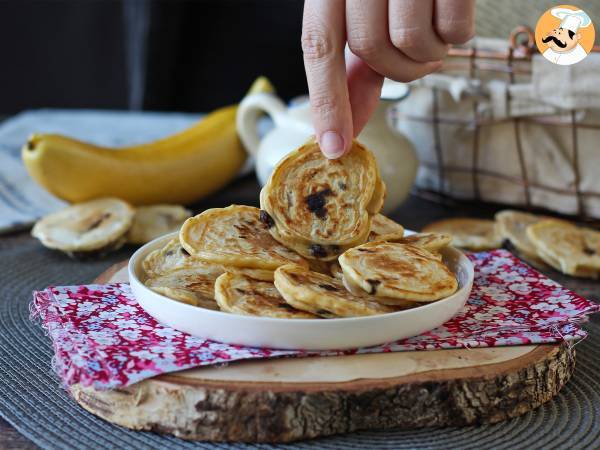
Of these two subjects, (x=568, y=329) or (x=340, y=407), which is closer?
(x=340, y=407)

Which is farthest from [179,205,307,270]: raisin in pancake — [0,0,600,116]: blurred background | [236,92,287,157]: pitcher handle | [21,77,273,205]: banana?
[0,0,600,116]: blurred background

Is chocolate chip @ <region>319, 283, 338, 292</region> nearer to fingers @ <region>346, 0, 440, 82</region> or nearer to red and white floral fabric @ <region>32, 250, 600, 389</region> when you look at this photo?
red and white floral fabric @ <region>32, 250, 600, 389</region>

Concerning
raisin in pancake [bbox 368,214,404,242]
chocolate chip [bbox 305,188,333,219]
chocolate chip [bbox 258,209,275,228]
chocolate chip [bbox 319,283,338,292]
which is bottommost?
chocolate chip [bbox 319,283,338,292]

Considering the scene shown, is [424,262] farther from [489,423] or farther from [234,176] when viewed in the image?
[234,176]

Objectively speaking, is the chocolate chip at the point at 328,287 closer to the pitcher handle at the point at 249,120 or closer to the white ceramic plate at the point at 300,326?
the white ceramic plate at the point at 300,326

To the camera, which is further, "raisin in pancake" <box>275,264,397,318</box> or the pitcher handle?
the pitcher handle

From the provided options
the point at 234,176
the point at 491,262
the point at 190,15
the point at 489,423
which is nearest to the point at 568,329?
the point at 489,423

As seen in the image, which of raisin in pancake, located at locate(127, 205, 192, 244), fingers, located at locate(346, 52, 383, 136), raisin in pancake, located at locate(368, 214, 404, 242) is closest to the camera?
raisin in pancake, located at locate(368, 214, 404, 242)
